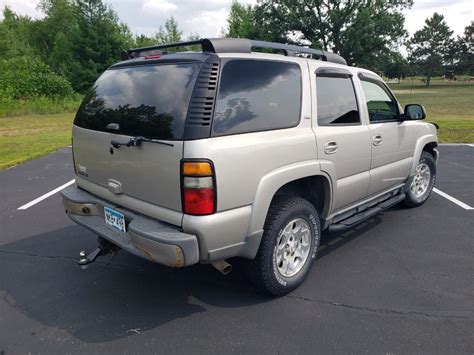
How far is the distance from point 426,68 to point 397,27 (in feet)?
118

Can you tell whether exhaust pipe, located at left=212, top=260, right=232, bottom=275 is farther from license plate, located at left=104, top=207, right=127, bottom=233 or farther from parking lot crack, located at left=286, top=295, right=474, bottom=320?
parking lot crack, located at left=286, top=295, right=474, bottom=320

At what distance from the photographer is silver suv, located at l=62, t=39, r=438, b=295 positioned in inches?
96.3

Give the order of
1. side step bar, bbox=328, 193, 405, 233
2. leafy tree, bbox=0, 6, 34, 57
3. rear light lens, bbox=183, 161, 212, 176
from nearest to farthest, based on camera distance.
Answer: rear light lens, bbox=183, 161, 212, 176 < side step bar, bbox=328, 193, 405, 233 < leafy tree, bbox=0, 6, 34, 57

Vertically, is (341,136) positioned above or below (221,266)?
above

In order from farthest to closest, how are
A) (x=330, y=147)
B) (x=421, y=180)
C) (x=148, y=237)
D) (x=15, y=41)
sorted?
(x=15, y=41) < (x=421, y=180) < (x=330, y=147) < (x=148, y=237)

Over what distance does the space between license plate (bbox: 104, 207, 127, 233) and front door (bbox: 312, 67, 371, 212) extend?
1705 millimetres

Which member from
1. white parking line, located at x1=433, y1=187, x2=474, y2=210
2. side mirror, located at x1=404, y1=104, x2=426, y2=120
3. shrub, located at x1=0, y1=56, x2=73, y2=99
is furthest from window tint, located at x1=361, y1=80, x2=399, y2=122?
shrub, located at x1=0, y1=56, x2=73, y2=99

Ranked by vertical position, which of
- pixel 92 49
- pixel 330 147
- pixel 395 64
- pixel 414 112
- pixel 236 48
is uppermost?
pixel 92 49

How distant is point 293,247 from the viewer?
318 centimetres

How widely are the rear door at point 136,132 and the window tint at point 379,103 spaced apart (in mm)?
2229

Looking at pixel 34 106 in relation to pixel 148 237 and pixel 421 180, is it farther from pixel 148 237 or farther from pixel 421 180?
pixel 148 237

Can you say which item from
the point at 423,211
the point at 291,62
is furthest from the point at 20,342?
the point at 423,211

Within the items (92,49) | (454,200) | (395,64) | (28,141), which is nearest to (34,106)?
(92,49)

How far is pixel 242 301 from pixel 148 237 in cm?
104
